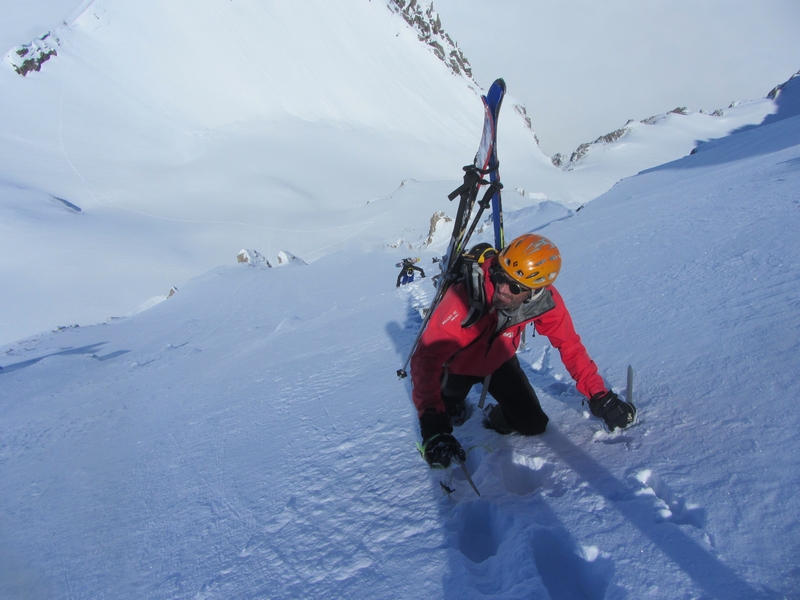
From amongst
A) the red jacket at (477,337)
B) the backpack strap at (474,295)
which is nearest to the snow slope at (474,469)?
the red jacket at (477,337)

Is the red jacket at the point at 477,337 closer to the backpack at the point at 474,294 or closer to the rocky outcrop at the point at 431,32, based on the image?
the backpack at the point at 474,294

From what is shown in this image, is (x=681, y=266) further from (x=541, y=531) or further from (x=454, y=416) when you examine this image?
(x=541, y=531)

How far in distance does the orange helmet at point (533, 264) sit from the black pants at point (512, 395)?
0.70m

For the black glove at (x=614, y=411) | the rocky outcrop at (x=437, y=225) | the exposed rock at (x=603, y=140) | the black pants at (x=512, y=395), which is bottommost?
the black glove at (x=614, y=411)

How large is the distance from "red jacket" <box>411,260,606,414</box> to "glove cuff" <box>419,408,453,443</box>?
3 cm

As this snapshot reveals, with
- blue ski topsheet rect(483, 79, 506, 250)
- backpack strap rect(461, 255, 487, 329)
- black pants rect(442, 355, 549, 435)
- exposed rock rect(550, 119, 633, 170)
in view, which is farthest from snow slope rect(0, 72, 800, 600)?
exposed rock rect(550, 119, 633, 170)

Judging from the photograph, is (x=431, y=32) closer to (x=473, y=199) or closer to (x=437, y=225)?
(x=437, y=225)

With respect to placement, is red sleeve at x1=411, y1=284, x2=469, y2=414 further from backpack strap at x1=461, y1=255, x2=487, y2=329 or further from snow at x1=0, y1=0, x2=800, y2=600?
snow at x1=0, y1=0, x2=800, y2=600

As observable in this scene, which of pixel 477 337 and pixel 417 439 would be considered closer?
pixel 477 337

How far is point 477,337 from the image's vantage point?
2.43 m

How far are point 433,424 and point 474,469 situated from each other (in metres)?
0.44

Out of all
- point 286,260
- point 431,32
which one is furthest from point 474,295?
point 431,32

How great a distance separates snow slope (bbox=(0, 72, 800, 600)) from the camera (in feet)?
5.36

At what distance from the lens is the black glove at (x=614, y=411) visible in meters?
2.16
